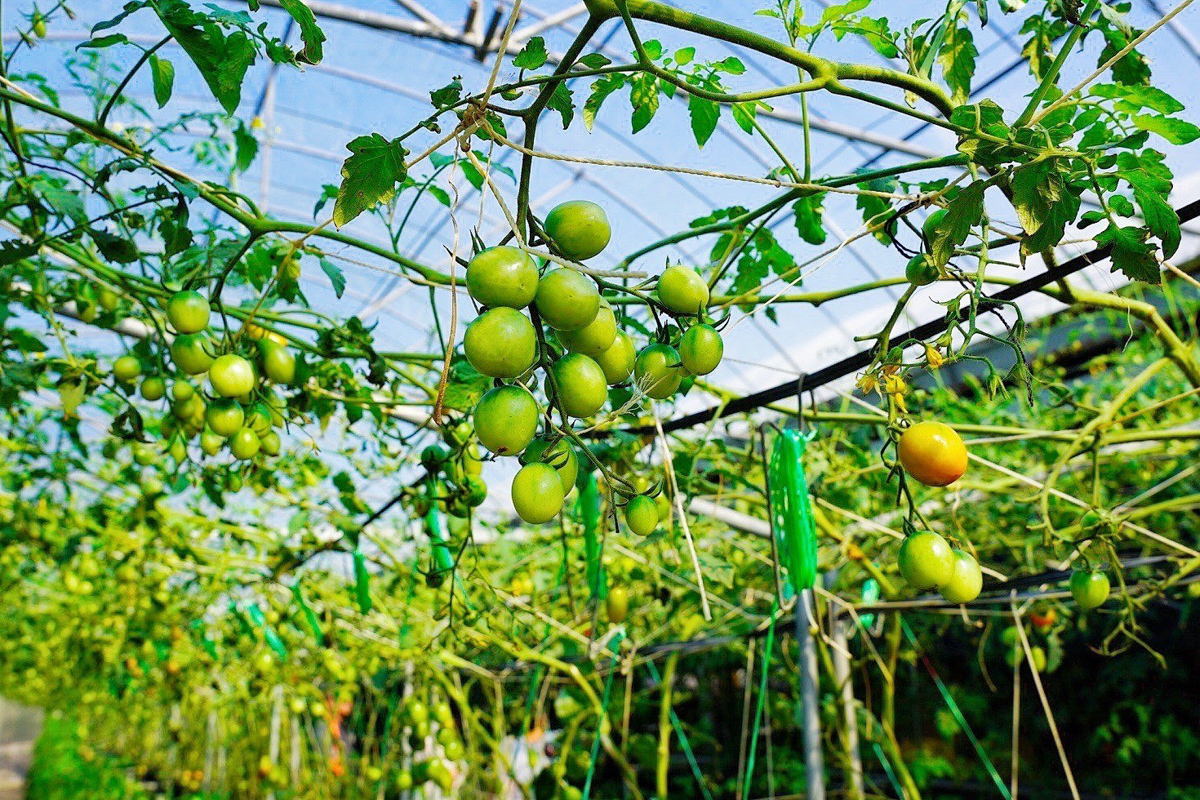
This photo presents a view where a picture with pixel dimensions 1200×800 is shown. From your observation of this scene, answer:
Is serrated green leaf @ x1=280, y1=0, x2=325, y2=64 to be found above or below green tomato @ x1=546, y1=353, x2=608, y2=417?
above

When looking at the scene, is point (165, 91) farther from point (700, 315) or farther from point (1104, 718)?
point (1104, 718)

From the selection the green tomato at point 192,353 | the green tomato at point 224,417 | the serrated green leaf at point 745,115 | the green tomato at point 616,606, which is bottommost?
the green tomato at point 616,606

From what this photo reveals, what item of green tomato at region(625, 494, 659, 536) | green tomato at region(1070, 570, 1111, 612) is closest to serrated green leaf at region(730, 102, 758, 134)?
green tomato at region(625, 494, 659, 536)

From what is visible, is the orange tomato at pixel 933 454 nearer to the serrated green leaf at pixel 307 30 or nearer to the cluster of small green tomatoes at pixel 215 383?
the serrated green leaf at pixel 307 30

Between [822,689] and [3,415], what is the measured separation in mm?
3526

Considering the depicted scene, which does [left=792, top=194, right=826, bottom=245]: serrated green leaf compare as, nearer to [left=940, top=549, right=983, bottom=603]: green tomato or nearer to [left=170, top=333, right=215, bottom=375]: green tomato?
[left=940, top=549, right=983, bottom=603]: green tomato

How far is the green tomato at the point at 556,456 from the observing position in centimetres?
74

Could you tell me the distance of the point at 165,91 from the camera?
113 centimetres

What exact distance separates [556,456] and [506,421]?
73 mm

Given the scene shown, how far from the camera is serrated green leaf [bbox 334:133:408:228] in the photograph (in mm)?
714

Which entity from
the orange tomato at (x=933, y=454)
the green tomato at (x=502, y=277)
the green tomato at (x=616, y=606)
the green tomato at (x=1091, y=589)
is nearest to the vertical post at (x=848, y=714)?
the green tomato at (x=616, y=606)

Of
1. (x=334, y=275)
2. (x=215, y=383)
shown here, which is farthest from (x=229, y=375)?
(x=334, y=275)

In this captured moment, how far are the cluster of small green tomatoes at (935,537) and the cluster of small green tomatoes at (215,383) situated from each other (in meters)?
0.99

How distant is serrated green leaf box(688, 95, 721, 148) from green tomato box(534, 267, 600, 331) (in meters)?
0.50
